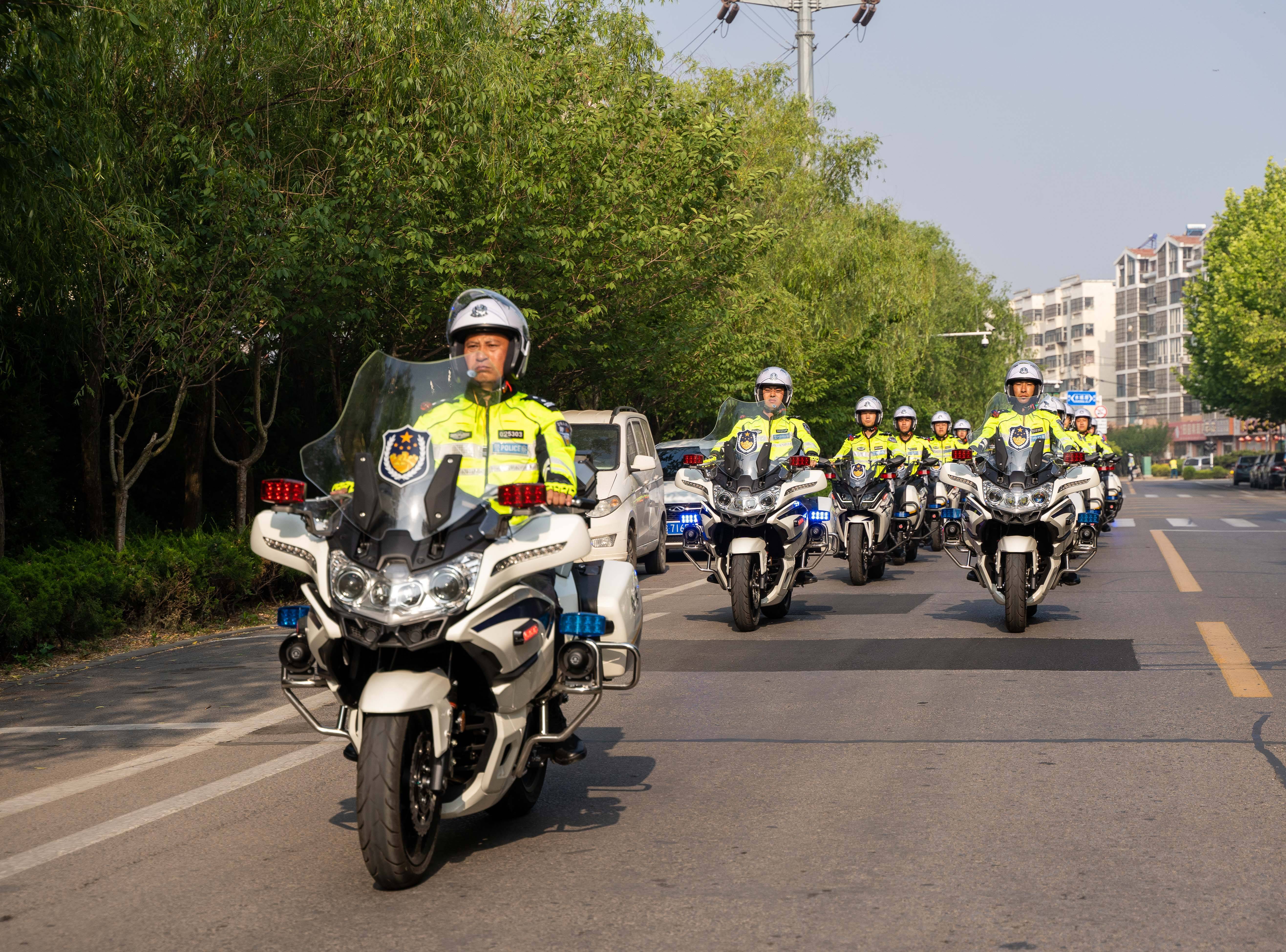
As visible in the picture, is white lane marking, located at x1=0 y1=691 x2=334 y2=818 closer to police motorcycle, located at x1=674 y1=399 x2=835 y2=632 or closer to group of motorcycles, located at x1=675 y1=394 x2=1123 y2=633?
police motorcycle, located at x1=674 y1=399 x2=835 y2=632

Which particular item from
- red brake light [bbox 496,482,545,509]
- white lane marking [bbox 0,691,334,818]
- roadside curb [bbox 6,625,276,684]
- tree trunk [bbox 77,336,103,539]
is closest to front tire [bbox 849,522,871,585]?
roadside curb [bbox 6,625,276,684]

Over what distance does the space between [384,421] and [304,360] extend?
13610mm

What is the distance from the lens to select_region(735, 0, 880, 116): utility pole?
38750 mm

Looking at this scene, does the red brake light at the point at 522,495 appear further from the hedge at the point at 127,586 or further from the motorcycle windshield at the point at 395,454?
the hedge at the point at 127,586

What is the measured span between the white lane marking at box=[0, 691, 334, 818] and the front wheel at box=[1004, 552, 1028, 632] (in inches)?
211

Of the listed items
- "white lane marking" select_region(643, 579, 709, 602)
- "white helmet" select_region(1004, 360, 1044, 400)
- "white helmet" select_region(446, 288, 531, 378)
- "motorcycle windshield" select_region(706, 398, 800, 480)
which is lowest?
"white lane marking" select_region(643, 579, 709, 602)

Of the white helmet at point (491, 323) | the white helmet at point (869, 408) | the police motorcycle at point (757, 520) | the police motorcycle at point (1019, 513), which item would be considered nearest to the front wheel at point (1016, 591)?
the police motorcycle at point (1019, 513)

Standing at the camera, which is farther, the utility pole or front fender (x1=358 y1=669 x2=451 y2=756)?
the utility pole

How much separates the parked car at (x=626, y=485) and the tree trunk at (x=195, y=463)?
4241 millimetres

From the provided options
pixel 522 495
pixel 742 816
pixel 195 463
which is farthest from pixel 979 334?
pixel 522 495

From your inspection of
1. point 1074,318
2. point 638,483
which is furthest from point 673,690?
point 1074,318

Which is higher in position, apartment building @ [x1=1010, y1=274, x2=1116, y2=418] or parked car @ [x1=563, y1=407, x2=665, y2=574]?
apartment building @ [x1=1010, y1=274, x2=1116, y2=418]

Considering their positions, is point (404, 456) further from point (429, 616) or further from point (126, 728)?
point (126, 728)

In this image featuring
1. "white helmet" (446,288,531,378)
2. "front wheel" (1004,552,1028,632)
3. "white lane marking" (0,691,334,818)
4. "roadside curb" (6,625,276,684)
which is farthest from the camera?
"front wheel" (1004,552,1028,632)
